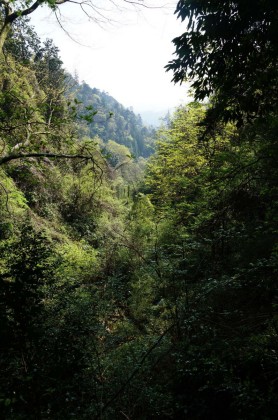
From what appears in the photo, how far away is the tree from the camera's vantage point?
10.4 feet

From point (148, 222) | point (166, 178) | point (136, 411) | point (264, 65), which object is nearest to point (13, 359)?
point (136, 411)

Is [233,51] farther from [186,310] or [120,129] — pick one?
[120,129]

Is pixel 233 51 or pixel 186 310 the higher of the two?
pixel 233 51

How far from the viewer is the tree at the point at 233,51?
3.18 meters

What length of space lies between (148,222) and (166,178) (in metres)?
2.98

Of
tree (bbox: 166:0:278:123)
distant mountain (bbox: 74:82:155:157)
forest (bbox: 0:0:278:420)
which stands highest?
distant mountain (bbox: 74:82:155:157)

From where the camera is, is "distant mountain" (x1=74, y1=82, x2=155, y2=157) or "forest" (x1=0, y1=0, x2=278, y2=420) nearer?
"forest" (x1=0, y1=0, x2=278, y2=420)

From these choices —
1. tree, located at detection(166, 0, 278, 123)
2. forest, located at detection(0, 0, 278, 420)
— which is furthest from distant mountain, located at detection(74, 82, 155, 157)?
tree, located at detection(166, 0, 278, 123)

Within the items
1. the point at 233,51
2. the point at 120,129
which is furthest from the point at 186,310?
the point at 120,129

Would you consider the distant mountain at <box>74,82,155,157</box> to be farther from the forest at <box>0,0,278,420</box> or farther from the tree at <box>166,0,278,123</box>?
the tree at <box>166,0,278,123</box>

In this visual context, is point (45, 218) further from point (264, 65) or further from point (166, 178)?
point (264, 65)

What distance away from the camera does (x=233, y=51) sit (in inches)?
136

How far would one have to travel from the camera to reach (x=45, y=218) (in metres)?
14.6

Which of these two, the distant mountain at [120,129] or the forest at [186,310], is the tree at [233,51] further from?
the distant mountain at [120,129]
